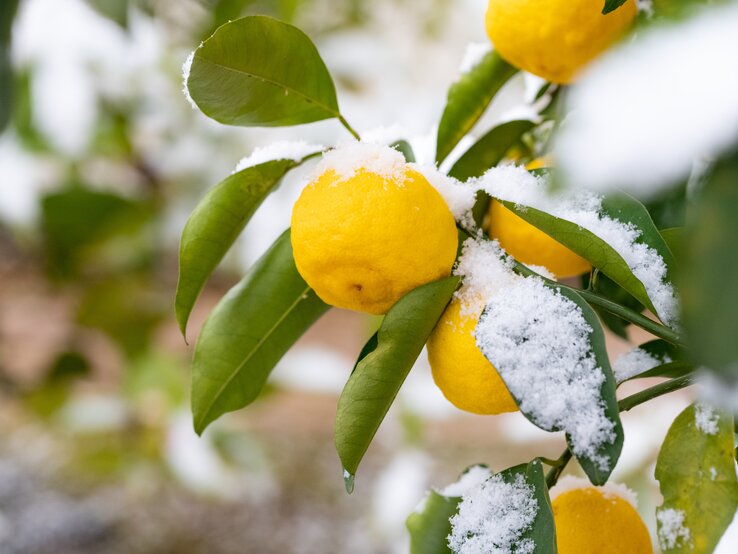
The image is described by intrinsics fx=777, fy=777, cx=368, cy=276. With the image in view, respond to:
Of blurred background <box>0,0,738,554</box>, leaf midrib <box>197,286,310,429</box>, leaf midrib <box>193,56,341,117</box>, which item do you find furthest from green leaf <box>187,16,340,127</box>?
blurred background <box>0,0,738,554</box>

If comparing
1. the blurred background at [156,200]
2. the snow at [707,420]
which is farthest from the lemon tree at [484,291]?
the blurred background at [156,200]

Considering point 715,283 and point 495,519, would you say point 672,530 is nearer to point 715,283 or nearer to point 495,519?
point 495,519

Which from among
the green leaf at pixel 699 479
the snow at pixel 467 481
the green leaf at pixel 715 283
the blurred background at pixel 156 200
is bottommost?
the blurred background at pixel 156 200

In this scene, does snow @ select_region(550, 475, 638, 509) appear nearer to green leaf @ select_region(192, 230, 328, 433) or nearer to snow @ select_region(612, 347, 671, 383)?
snow @ select_region(612, 347, 671, 383)

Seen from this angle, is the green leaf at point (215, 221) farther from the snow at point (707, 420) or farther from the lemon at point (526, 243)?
the snow at point (707, 420)

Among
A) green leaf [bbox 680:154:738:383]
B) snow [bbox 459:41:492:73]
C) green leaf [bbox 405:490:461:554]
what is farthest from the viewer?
snow [bbox 459:41:492:73]

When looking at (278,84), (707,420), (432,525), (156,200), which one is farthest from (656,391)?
(156,200)
